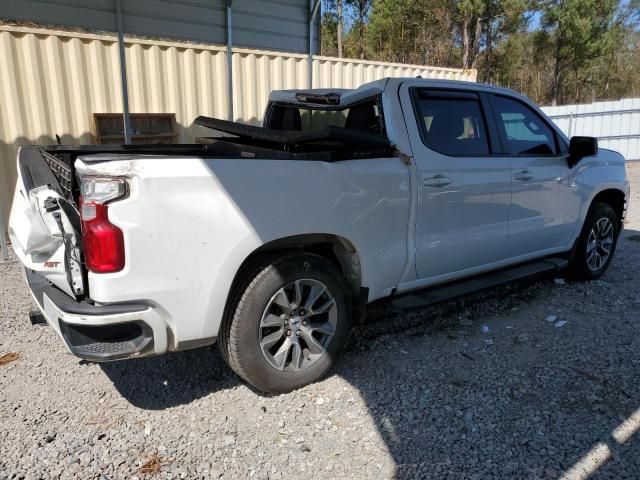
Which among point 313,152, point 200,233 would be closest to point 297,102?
point 313,152

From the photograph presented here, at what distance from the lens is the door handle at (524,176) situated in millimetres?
4258

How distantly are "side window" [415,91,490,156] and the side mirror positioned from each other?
117cm

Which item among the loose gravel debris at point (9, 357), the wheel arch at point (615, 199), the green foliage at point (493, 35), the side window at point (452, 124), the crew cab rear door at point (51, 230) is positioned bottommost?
the loose gravel debris at point (9, 357)

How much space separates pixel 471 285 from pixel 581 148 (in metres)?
1.83

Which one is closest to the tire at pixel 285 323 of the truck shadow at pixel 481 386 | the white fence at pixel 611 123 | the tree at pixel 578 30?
the truck shadow at pixel 481 386

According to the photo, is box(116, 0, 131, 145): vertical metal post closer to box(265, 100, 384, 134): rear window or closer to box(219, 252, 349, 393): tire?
box(265, 100, 384, 134): rear window

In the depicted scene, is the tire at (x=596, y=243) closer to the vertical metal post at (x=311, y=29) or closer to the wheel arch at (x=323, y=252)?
the wheel arch at (x=323, y=252)

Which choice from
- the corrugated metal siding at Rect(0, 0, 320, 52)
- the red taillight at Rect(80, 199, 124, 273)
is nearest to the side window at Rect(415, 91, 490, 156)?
the red taillight at Rect(80, 199, 124, 273)

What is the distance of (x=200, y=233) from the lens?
8.61 ft

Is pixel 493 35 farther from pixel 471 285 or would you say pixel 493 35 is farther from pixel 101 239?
pixel 101 239

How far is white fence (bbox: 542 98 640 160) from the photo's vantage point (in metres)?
19.3

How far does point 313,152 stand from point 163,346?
1.42 m

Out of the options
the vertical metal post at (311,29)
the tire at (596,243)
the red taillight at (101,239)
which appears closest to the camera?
the red taillight at (101,239)

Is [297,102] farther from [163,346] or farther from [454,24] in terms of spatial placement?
[454,24]
